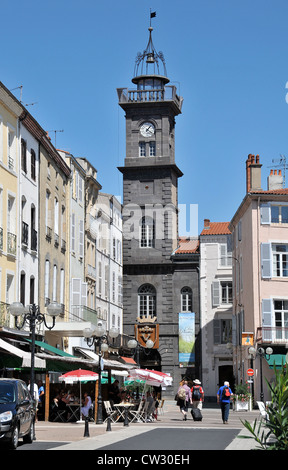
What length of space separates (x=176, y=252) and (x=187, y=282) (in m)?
2.58

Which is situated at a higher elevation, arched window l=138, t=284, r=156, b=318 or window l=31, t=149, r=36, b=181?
window l=31, t=149, r=36, b=181

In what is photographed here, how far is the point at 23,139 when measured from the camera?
117 feet

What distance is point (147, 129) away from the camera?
71.9m

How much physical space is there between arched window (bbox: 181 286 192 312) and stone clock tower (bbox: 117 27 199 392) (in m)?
0.92

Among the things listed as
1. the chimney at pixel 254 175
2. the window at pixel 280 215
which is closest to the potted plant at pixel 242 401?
the window at pixel 280 215

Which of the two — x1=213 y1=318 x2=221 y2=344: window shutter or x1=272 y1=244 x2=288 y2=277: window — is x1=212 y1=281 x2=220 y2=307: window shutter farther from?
x1=272 y1=244 x2=288 y2=277: window

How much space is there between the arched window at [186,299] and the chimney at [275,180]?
17342mm

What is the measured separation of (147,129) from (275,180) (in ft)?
64.4

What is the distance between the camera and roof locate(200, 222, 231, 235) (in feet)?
225

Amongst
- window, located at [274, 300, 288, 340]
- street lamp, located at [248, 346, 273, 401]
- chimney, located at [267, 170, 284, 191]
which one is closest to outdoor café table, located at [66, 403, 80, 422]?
street lamp, located at [248, 346, 273, 401]

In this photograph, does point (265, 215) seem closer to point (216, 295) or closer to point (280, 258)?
point (280, 258)

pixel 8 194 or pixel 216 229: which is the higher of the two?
pixel 216 229

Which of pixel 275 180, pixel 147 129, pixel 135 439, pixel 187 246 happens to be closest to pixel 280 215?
pixel 275 180

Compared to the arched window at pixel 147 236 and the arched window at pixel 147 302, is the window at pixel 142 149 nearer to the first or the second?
the arched window at pixel 147 236
